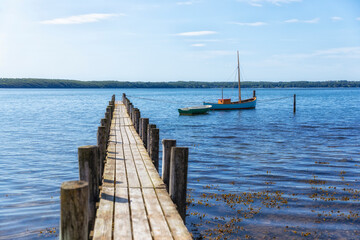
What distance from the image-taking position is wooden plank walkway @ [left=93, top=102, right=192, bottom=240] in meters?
5.12

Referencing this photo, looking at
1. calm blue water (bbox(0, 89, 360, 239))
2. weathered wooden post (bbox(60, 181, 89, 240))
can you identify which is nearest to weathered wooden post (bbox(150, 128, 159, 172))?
calm blue water (bbox(0, 89, 360, 239))

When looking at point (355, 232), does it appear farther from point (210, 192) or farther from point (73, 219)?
point (73, 219)

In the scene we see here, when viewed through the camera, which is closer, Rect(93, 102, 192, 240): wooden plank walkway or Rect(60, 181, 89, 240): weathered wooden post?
Rect(60, 181, 89, 240): weathered wooden post

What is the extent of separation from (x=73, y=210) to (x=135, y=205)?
2.37 meters

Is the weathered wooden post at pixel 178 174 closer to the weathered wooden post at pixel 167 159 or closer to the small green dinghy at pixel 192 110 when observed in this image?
the weathered wooden post at pixel 167 159

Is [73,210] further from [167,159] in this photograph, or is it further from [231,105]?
[231,105]

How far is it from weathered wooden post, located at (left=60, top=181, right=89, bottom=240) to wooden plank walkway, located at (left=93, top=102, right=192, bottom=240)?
0.94m

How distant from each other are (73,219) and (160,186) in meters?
3.59

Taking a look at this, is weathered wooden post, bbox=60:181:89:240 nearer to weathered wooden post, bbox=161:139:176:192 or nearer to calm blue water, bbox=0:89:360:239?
weathered wooden post, bbox=161:139:176:192

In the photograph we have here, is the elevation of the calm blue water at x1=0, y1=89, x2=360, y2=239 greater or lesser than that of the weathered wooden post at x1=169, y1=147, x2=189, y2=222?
lesser

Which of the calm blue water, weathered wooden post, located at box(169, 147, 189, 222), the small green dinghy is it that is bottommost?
the calm blue water

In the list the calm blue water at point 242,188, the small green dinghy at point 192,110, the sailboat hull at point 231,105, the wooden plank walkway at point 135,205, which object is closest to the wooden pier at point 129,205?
the wooden plank walkway at point 135,205

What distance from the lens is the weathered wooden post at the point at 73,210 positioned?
391 cm

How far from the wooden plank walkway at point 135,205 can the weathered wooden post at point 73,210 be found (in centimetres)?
94
